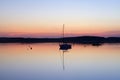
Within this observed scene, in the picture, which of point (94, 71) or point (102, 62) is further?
point (102, 62)

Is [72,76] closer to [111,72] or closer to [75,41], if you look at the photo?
[111,72]

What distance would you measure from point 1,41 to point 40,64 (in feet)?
99.6

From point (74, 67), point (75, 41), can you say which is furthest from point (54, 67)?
point (75, 41)

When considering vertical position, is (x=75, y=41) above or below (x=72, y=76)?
below

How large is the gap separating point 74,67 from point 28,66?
7.45 ft

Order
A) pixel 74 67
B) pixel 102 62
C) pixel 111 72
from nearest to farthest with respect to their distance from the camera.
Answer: pixel 111 72
pixel 74 67
pixel 102 62

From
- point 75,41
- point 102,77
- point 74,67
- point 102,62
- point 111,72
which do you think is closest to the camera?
point 102,77

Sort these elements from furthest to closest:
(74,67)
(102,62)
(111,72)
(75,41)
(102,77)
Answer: (75,41)
(102,62)
(74,67)
(111,72)
(102,77)

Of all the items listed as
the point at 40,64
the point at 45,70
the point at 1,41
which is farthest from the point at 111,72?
the point at 1,41

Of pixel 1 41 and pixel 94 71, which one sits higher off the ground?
pixel 94 71

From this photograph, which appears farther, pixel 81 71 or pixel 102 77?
pixel 81 71

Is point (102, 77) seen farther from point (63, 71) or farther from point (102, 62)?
point (102, 62)

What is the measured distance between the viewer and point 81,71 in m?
13.4

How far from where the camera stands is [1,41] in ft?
147
